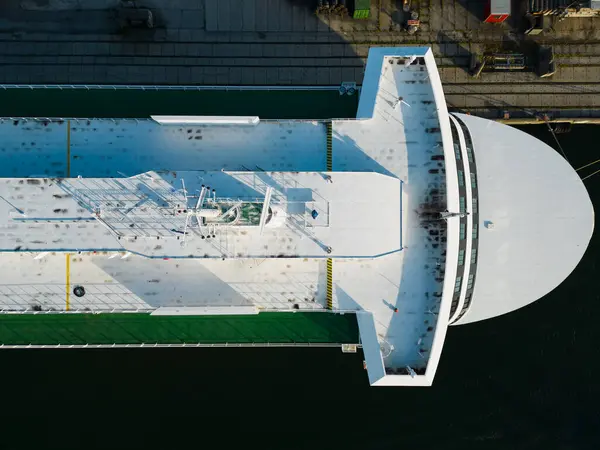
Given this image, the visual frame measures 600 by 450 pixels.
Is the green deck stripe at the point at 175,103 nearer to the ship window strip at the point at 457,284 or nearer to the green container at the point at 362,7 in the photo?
the green container at the point at 362,7

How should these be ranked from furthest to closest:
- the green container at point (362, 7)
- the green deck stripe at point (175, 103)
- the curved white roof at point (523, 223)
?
the green container at point (362, 7) → the green deck stripe at point (175, 103) → the curved white roof at point (523, 223)

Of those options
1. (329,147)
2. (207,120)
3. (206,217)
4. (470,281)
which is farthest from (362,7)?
(470,281)

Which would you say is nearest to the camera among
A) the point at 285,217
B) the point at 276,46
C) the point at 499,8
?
the point at 285,217

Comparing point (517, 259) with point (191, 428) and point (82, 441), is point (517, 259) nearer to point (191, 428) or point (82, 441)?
point (191, 428)

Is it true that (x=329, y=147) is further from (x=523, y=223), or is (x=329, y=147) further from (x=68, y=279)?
(x=68, y=279)

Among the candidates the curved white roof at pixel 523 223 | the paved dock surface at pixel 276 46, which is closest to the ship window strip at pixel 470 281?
the curved white roof at pixel 523 223
